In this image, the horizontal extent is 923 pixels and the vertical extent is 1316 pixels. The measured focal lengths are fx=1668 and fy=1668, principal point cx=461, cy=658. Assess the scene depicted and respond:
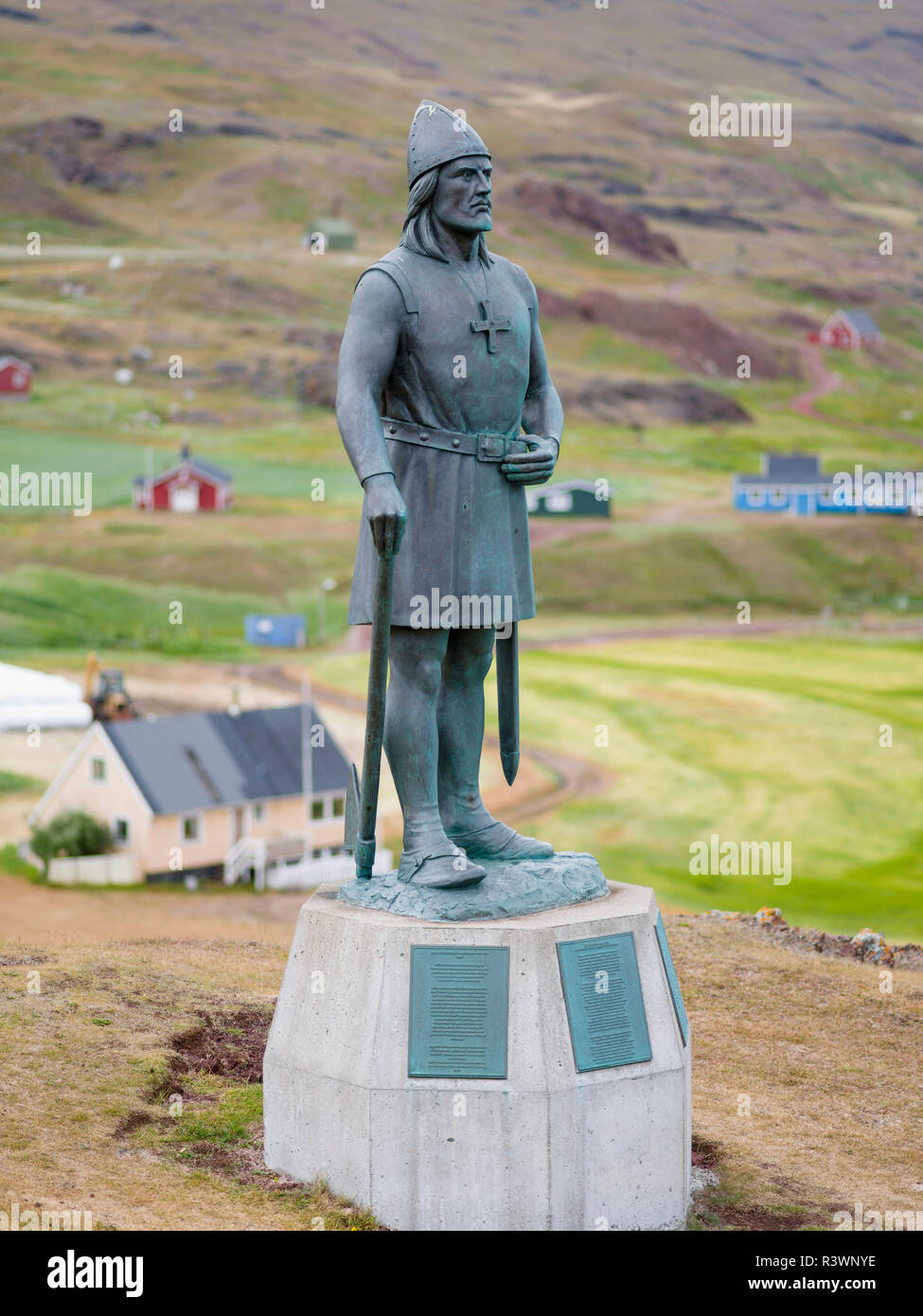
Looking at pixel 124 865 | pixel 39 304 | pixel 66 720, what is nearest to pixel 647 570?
pixel 66 720

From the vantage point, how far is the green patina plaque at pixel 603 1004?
25.1ft

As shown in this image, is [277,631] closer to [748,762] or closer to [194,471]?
[194,471]

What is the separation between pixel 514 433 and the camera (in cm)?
834

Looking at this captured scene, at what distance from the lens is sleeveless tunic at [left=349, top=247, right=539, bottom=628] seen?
8.03 meters

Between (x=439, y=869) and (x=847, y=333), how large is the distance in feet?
245

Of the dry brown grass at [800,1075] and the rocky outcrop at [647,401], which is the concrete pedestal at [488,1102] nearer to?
the dry brown grass at [800,1075]

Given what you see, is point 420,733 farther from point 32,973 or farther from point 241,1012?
point 32,973

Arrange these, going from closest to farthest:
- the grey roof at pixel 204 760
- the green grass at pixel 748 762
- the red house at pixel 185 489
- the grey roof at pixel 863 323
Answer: the green grass at pixel 748 762 < the grey roof at pixel 204 760 < the red house at pixel 185 489 < the grey roof at pixel 863 323

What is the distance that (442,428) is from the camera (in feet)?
26.6

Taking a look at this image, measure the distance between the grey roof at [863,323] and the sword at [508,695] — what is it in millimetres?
73445

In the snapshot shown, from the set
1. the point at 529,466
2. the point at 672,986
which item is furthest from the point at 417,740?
the point at 672,986

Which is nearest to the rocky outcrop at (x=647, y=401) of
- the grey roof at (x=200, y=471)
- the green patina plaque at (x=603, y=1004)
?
the grey roof at (x=200, y=471)

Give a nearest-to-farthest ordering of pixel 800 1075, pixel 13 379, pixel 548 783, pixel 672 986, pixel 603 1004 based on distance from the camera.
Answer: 1. pixel 603 1004
2. pixel 672 986
3. pixel 800 1075
4. pixel 548 783
5. pixel 13 379

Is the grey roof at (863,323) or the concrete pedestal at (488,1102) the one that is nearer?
the concrete pedestal at (488,1102)
